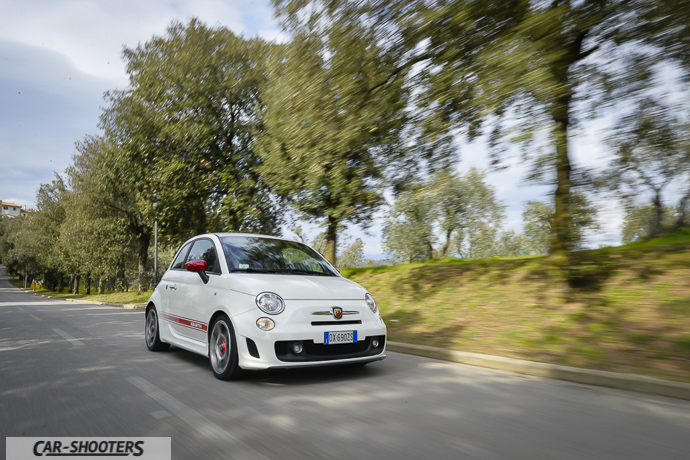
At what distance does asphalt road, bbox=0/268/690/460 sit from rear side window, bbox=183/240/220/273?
1248 mm

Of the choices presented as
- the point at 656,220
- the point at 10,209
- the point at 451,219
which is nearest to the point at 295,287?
the point at 656,220

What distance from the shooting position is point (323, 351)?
5.15m

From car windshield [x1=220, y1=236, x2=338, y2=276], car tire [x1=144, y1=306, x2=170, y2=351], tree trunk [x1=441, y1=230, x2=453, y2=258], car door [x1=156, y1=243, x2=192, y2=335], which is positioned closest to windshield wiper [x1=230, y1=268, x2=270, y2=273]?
car windshield [x1=220, y1=236, x2=338, y2=276]

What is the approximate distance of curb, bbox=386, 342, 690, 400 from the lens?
16.0 feet

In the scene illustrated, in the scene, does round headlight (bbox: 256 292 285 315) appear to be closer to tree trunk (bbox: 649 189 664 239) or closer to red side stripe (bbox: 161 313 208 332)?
red side stripe (bbox: 161 313 208 332)

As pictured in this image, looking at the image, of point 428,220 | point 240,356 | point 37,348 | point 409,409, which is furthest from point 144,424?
point 428,220

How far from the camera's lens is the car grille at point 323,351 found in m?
4.98

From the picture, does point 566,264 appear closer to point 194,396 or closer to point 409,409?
point 409,409

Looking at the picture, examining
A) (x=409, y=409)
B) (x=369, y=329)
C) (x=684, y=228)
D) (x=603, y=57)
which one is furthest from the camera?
(x=684, y=228)

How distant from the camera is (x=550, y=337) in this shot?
23.3ft

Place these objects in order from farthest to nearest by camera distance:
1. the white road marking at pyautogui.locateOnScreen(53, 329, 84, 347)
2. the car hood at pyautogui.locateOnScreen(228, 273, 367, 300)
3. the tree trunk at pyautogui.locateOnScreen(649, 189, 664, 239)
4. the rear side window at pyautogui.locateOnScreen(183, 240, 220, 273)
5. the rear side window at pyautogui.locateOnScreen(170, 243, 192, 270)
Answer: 1. the tree trunk at pyautogui.locateOnScreen(649, 189, 664, 239)
2. the white road marking at pyautogui.locateOnScreen(53, 329, 84, 347)
3. the rear side window at pyautogui.locateOnScreen(170, 243, 192, 270)
4. the rear side window at pyautogui.locateOnScreen(183, 240, 220, 273)
5. the car hood at pyautogui.locateOnScreen(228, 273, 367, 300)

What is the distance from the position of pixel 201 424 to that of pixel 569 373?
13.1 feet

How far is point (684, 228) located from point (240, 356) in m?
9.56

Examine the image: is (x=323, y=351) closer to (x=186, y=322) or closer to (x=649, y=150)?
(x=186, y=322)
